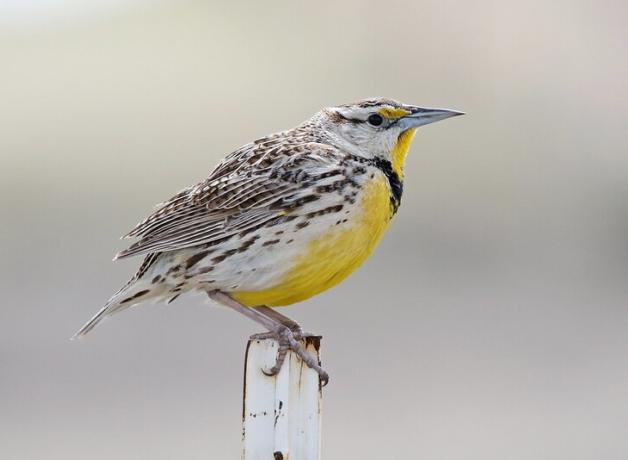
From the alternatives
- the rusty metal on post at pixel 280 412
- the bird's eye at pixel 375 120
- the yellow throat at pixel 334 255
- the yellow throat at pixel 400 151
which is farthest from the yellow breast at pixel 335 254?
the rusty metal on post at pixel 280 412

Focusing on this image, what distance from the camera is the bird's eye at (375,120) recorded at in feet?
12.9

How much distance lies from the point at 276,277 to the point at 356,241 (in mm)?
198

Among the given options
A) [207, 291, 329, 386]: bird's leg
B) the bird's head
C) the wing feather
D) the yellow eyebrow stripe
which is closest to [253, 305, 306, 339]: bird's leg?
[207, 291, 329, 386]: bird's leg

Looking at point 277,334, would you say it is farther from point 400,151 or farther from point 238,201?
point 400,151

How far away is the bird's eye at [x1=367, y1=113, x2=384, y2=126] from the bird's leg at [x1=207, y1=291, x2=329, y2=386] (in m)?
0.53

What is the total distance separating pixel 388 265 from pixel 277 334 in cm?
769

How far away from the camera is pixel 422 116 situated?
153 inches

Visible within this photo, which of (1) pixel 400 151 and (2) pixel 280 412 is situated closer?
(2) pixel 280 412

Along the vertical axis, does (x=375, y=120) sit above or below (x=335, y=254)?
above

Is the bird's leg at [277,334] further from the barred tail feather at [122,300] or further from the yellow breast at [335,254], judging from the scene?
the barred tail feather at [122,300]

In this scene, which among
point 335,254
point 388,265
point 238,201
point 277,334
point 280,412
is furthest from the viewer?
point 388,265

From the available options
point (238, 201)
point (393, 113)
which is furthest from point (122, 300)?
point (393, 113)

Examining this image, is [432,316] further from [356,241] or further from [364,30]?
[364,30]

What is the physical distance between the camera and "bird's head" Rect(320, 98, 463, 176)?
3.87 m
